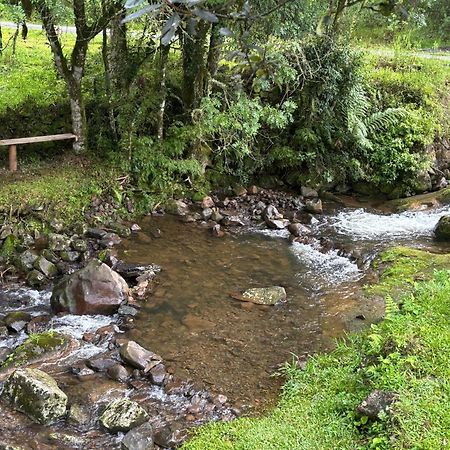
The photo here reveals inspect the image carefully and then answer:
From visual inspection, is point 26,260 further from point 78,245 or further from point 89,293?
point 89,293

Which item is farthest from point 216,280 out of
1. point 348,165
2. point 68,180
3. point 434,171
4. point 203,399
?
point 434,171

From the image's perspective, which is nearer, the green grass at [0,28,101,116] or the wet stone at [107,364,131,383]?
the wet stone at [107,364,131,383]

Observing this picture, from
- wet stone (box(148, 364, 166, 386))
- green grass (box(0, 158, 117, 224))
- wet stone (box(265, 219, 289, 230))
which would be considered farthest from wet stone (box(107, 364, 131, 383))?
wet stone (box(265, 219, 289, 230))

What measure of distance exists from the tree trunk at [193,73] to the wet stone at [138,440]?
7.96 m

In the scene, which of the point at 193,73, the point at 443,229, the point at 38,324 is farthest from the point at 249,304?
the point at 193,73

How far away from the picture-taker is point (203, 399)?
593 cm

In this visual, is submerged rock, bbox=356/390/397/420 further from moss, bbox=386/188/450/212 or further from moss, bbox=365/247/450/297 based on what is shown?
moss, bbox=386/188/450/212

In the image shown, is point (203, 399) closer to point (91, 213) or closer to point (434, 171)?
point (91, 213)

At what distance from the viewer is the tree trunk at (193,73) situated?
11.4 m

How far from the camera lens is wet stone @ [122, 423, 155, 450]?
5.14 metres

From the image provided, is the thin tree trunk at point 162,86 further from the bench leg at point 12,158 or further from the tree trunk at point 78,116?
the bench leg at point 12,158

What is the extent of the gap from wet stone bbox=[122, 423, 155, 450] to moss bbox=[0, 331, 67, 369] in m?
1.99

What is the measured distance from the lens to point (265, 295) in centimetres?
818

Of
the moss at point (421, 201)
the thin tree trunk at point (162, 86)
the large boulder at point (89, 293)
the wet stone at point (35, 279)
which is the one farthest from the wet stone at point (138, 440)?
the moss at point (421, 201)
